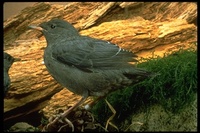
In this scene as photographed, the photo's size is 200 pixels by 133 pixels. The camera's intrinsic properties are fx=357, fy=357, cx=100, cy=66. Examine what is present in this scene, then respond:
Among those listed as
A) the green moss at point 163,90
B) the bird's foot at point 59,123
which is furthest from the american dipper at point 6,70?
the green moss at point 163,90

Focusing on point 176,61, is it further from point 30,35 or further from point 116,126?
point 30,35

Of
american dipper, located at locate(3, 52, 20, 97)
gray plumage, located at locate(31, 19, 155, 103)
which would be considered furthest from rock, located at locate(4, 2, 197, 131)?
gray plumage, located at locate(31, 19, 155, 103)

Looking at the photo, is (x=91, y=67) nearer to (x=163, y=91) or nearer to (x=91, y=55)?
(x=91, y=55)

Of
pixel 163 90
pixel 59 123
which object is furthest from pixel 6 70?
pixel 163 90

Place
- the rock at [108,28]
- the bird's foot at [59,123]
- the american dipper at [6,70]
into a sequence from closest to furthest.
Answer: the bird's foot at [59,123]
the american dipper at [6,70]
the rock at [108,28]

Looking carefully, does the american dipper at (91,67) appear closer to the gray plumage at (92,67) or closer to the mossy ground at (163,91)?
the gray plumage at (92,67)

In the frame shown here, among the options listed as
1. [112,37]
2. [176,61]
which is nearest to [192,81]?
[176,61]

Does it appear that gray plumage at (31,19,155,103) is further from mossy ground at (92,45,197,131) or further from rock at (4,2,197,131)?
rock at (4,2,197,131)
